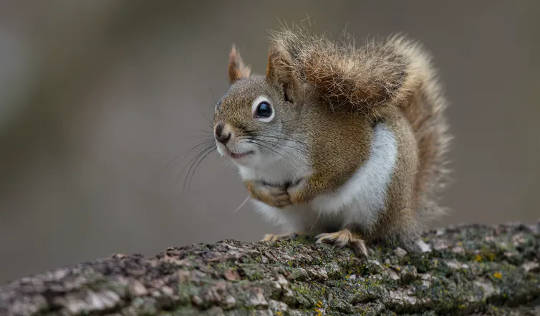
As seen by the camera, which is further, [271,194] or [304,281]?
[271,194]

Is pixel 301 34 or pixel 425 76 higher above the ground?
pixel 425 76

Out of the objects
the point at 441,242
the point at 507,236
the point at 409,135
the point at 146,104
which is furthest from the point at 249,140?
the point at 146,104

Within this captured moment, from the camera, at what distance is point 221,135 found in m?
2.31

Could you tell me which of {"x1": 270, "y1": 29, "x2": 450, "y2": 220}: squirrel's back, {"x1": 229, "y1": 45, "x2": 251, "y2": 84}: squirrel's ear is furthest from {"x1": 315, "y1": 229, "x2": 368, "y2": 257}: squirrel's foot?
{"x1": 229, "y1": 45, "x2": 251, "y2": 84}: squirrel's ear

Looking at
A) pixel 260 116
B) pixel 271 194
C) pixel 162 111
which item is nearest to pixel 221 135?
pixel 260 116

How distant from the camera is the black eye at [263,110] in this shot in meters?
2.44

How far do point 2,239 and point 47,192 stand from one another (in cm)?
49

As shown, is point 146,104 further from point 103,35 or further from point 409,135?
point 409,135

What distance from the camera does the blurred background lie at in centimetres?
477

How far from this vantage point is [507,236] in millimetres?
2699

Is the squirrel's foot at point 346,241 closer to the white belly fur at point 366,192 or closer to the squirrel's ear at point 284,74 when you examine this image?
the white belly fur at point 366,192

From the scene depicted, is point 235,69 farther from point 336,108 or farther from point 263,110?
point 336,108

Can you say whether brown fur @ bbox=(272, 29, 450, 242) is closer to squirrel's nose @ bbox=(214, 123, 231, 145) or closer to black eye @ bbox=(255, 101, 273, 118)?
black eye @ bbox=(255, 101, 273, 118)

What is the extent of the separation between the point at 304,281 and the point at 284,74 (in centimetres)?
101
